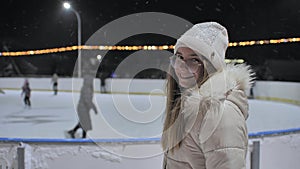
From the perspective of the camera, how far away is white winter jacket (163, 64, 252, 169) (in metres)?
0.53

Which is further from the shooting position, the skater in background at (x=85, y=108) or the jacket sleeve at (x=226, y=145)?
the skater in background at (x=85, y=108)

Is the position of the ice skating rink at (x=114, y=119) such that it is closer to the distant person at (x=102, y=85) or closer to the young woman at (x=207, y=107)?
the distant person at (x=102, y=85)

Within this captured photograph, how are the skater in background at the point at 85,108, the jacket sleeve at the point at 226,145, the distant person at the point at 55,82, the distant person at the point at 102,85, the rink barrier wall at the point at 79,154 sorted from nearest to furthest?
the jacket sleeve at the point at 226,145
the rink barrier wall at the point at 79,154
the skater in background at the point at 85,108
the distant person at the point at 102,85
the distant person at the point at 55,82

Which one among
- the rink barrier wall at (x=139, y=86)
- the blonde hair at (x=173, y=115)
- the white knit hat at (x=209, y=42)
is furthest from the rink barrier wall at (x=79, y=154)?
Answer: the rink barrier wall at (x=139, y=86)

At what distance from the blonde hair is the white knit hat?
0.02 m

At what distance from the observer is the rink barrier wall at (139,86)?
5383mm

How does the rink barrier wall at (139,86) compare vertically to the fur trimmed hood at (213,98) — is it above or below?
above

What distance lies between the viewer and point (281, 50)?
6273 millimetres

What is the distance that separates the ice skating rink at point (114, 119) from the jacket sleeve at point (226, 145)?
1471 mm

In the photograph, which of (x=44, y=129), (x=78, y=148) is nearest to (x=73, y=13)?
(x=44, y=129)

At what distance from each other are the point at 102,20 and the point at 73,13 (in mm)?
949

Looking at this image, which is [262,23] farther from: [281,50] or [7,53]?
[7,53]

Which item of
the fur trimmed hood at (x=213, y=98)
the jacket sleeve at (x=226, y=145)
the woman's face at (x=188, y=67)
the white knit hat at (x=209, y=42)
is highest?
the white knit hat at (x=209, y=42)

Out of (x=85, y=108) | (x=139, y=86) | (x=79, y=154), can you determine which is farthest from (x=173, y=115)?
(x=139, y=86)
